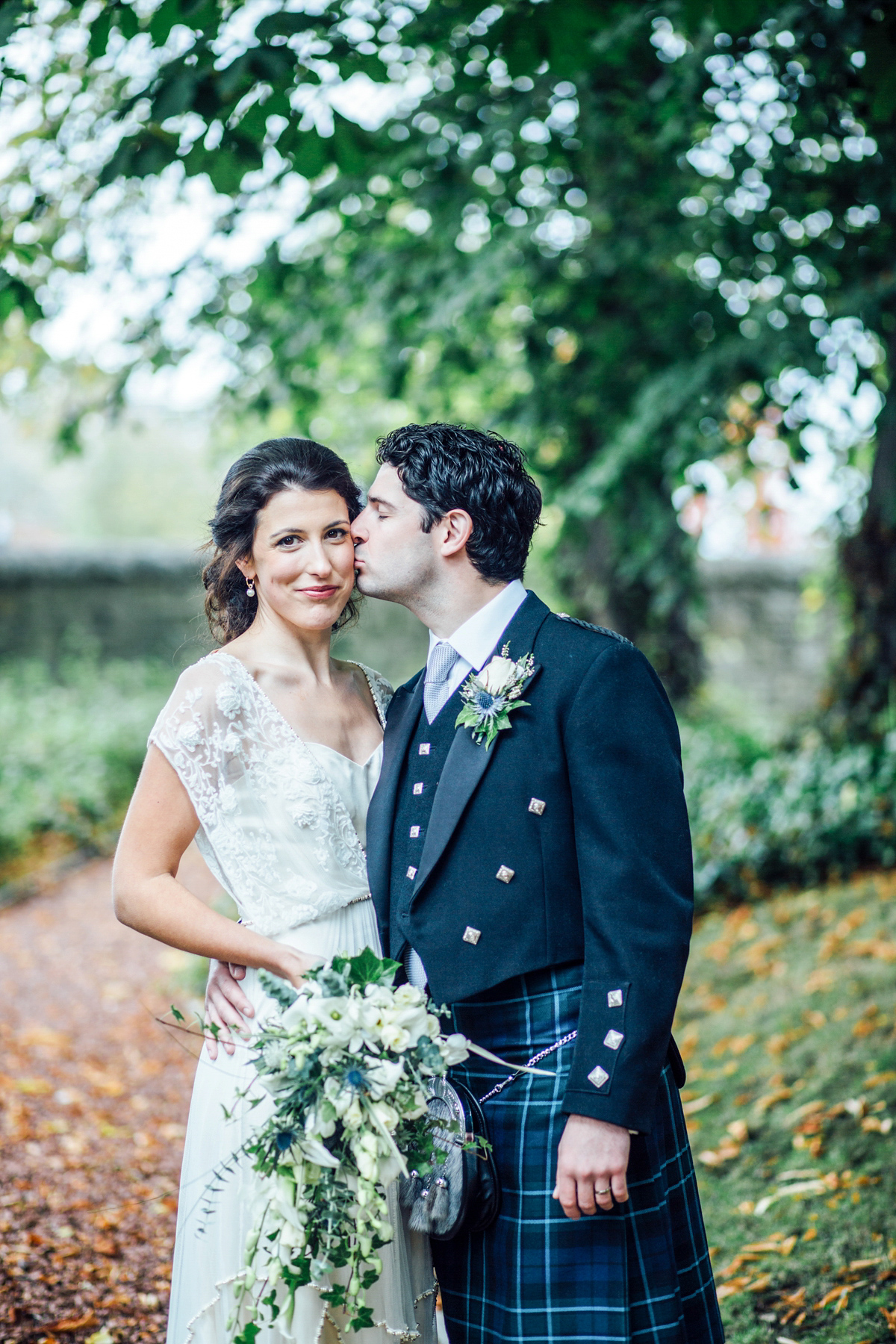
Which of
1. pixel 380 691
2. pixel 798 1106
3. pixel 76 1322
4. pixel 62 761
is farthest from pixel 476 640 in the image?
pixel 62 761

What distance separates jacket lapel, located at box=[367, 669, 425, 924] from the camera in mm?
2246

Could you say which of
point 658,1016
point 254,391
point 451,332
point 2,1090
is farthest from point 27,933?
point 658,1016

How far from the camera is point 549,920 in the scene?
2.04 metres

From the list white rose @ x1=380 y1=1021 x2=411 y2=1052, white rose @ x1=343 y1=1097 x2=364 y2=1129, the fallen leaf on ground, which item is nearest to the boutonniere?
white rose @ x1=380 y1=1021 x2=411 y2=1052

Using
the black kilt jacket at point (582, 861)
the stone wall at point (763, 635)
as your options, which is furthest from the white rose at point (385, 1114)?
the stone wall at point (763, 635)

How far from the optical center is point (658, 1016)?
1932 mm

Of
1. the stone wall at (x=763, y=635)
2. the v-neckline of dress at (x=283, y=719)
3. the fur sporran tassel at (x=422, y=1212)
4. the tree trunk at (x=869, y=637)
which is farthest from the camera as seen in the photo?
the stone wall at (x=763, y=635)

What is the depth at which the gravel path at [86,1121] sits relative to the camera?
3359mm

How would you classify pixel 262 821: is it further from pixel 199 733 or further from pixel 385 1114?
pixel 385 1114

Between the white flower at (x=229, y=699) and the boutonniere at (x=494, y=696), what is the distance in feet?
1.48

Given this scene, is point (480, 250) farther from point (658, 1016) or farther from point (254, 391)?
point (658, 1016)

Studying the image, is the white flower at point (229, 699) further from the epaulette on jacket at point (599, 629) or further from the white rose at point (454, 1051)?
the white rose at point (454, 1051)

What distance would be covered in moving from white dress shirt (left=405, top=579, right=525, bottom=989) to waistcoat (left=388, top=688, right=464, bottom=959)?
39 millimetres

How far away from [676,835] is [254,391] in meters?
5.74
